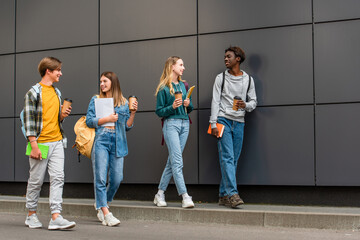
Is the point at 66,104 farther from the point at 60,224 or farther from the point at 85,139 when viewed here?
the point at 60,224

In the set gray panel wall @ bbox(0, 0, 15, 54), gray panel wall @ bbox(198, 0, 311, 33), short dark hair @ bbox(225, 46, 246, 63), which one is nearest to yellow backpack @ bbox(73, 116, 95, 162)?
short dark hair @ bbox(225, 46, 246, 63)

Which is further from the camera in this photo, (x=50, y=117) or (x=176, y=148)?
(x=176, y=148)

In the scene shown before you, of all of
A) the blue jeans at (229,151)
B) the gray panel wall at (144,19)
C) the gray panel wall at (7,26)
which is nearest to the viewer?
the blue jeans at (229,151)

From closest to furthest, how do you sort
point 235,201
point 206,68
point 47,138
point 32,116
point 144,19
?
point 32,116, point 47,138, point 235,201, point 206,68, point 144,19

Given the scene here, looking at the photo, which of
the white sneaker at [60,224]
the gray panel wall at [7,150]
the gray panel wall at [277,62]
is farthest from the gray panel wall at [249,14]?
the gray panel wall at [7,150]

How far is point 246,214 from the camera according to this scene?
6.09 m

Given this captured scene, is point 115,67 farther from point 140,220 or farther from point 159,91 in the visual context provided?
point 140,220

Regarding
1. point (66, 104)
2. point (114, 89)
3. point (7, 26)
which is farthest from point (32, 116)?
point (7, 26)

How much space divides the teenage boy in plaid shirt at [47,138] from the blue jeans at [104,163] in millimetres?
431

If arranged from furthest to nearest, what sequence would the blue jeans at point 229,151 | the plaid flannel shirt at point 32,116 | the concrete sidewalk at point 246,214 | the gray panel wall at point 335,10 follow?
1. the gray panel wall at point 335,10
2. the blue jeans at point 229,151
3. the concrete sidewalk at point 246,214
4. the plaid flannel shirt at point 32,116

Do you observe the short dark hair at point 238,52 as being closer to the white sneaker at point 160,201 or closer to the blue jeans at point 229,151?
the blue jeans at point 229,151

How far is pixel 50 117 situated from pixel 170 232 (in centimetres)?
194

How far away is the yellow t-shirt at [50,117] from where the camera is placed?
222 inches

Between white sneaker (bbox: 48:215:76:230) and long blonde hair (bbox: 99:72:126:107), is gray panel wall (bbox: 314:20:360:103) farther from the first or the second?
white sneaker (bbox: 48:215:76:230)
